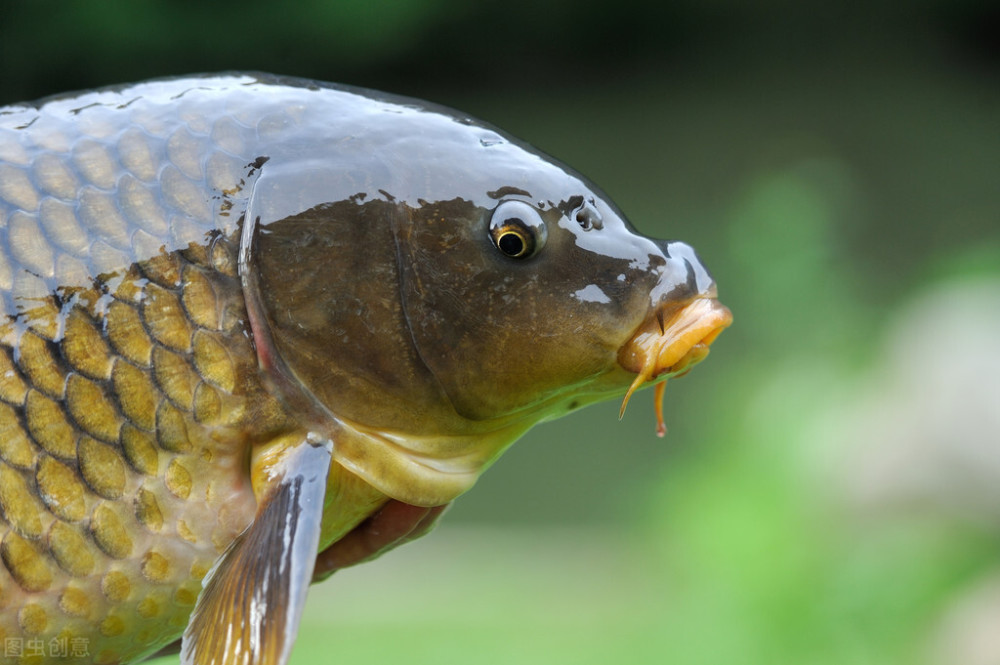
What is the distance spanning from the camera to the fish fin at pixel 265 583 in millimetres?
920

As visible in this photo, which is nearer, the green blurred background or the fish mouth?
the fish mouth

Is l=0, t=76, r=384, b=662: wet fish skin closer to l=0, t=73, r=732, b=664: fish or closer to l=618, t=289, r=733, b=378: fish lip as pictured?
l=0, t=73, r=732, b=664: fish

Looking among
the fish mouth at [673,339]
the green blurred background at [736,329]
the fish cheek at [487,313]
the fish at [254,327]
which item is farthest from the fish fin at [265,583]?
the green blurred background at [736,329]

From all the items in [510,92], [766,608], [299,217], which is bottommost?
[510,92]

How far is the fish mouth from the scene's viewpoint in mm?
1035

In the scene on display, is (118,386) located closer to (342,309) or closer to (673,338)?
(342,309)

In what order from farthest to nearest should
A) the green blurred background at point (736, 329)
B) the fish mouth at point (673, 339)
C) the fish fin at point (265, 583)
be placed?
the green blurred background at point (736, 329)
the fish mouth at point (673, 339)
the fish fin at point (265, 583)

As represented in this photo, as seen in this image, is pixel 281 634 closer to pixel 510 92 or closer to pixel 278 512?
pixel 278 512

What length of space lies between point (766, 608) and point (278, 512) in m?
3.22

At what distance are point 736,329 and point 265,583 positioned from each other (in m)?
7.06

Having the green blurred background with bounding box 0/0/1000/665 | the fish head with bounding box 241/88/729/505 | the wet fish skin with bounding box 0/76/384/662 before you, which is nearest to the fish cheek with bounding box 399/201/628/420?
the fish head with bounding box 241/88/729/505

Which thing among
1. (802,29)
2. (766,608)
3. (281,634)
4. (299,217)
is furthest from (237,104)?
(802,29)

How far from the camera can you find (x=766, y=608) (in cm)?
389

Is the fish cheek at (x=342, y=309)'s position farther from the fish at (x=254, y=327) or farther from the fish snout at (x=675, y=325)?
the fish snout at (x=675, y=325)
